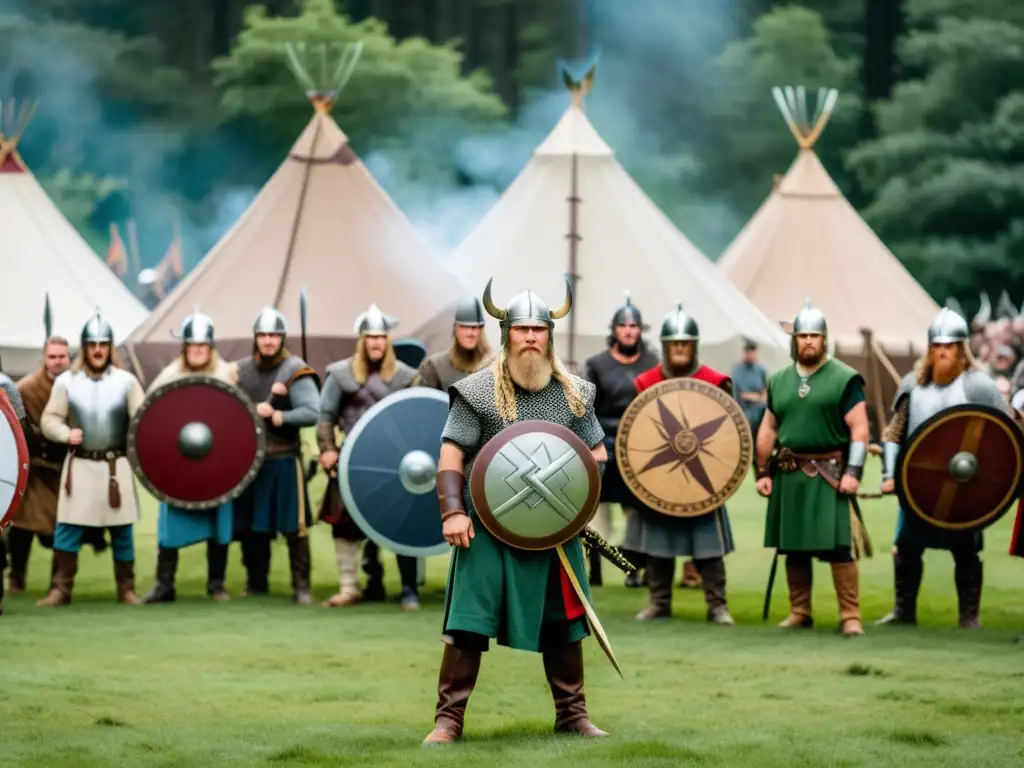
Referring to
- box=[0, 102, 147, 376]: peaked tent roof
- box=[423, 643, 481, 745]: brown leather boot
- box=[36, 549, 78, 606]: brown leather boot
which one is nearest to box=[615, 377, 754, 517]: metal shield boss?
box=[36, 549, 78, 606]: brown leather boot

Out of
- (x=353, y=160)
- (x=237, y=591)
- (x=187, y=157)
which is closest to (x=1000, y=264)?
(x=187, y=157)

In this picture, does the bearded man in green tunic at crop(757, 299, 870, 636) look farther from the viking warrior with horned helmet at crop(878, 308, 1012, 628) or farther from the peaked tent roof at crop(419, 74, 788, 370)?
the peaked tent roof at crop(419, 74, 788, 370)

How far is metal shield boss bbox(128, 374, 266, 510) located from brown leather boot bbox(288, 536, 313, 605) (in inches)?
19.6

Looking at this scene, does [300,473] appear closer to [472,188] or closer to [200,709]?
[200,709]

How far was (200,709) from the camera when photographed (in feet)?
25.0

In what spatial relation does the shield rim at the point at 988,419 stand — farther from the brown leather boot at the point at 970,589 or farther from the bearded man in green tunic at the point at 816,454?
the brown leather boot at the point at 970,589

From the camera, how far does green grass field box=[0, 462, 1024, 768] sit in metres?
6.55

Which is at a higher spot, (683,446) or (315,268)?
(315,268)

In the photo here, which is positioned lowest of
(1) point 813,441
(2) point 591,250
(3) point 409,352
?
(1) point 813,441

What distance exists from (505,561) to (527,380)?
0.52m

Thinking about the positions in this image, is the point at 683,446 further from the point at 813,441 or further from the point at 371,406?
the point at 371,406

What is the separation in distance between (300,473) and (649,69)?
74.0 feet

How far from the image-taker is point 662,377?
Result: 402 inches

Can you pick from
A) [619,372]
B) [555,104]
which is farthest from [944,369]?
[555,104]
